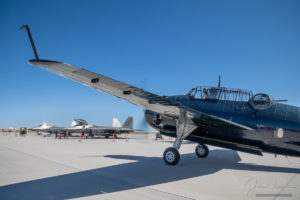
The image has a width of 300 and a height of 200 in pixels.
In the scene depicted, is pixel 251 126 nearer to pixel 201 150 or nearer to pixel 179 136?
pixel 179 136

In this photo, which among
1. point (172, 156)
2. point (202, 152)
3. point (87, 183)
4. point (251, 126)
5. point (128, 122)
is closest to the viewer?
point (87, 183)

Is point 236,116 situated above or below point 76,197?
above

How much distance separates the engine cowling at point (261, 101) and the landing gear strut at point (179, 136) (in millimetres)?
2686

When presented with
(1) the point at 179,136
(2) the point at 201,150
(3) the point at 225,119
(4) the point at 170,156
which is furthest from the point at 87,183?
(2) the point at 201,150

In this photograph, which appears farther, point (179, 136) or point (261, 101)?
point (179, 136)

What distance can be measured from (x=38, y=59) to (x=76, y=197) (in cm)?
346

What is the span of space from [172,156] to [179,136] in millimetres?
897

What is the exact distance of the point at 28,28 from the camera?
4652mm

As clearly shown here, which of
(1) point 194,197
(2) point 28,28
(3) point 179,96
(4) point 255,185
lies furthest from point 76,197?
(3) point 179,96

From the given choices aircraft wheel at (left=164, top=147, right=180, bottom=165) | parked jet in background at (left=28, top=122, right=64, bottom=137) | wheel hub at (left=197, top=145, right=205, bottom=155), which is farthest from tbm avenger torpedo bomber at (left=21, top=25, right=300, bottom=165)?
parked jet in background at (left=28, top=122, right=64, bottom=137)

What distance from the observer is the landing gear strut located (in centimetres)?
793

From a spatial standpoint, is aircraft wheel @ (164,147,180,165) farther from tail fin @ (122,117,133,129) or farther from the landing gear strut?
tail fin @ (122,117,133,129)

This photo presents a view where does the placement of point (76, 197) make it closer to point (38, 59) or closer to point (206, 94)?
point (38, 59)

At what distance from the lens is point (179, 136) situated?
821 centimetres
